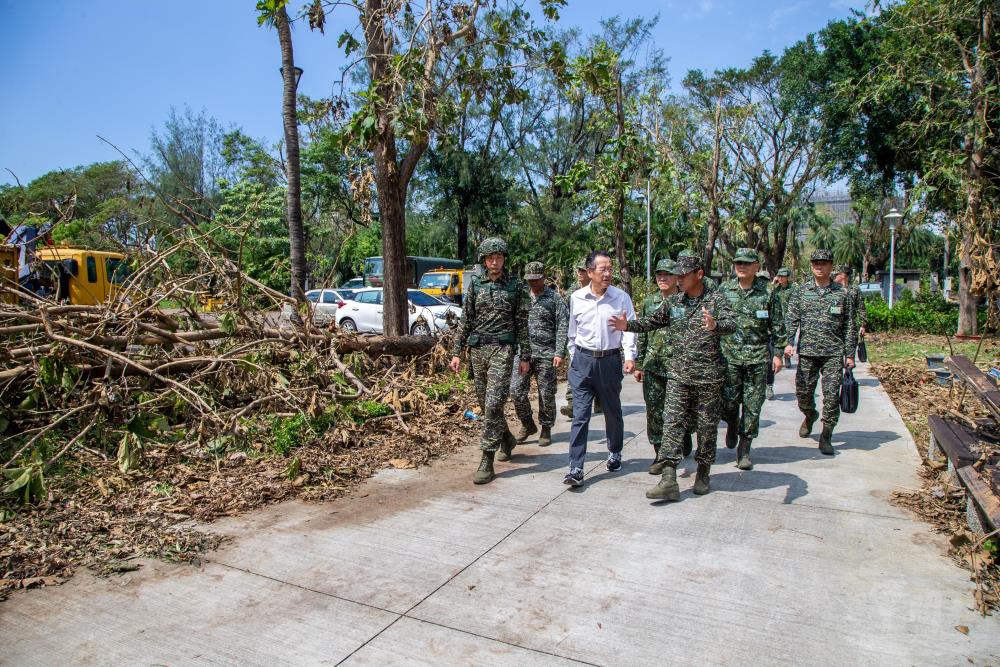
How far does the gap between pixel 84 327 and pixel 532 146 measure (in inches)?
1142

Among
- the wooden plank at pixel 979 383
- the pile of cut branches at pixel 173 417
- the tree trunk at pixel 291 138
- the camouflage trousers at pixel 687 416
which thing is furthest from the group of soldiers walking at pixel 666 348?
the tree trunk at pixel 291 138

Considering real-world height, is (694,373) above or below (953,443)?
above

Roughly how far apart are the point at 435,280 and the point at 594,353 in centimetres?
2097

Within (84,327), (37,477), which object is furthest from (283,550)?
(84,327)

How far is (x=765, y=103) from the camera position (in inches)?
1150

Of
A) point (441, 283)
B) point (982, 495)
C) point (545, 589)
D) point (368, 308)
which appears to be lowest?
point (545, 589)

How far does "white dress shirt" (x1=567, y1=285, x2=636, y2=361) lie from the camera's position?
18.3 ft

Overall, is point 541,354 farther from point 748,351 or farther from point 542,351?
point 748,351

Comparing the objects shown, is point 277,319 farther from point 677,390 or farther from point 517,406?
point 677,390

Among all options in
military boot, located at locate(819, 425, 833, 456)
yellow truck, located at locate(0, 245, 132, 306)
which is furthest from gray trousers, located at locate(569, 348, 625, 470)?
yellow truck, located at locate(0, 245, 132, 306)

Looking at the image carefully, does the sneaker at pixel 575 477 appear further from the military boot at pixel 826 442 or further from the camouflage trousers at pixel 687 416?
the military boot at pixel 826 442

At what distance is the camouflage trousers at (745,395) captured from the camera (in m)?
6.08

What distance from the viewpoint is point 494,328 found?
6.03 m

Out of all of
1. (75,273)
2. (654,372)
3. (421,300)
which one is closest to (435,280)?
(421,300)
